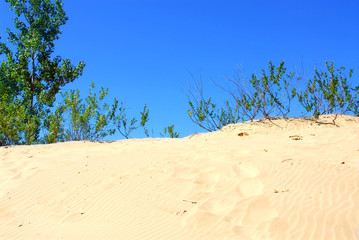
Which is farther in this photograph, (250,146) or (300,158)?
(250,146)

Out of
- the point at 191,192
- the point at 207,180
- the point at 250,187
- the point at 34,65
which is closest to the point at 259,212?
the point at 250,187

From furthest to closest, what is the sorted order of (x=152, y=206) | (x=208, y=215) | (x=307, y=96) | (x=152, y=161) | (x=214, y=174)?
1. (x=307, y=96)
2. (x=152, y=161)
3. (x=214, y=174)
4. (x=152, y=206)
5. (x=208, y=215)

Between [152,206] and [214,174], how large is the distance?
3.89 ft

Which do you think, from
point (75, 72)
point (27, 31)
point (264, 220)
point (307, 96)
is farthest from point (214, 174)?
point (27, 31)

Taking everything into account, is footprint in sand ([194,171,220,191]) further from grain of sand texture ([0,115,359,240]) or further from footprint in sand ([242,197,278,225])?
footprint in sand ([242,197,278,225])

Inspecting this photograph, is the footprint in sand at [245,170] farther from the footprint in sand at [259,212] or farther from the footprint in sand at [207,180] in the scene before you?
the footprint in sand at [259,212]

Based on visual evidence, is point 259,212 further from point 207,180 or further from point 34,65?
point 34,65

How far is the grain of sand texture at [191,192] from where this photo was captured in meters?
3.78

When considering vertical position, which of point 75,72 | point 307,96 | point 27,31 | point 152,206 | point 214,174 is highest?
point 27,31

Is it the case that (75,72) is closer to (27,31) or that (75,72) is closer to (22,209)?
(27,31)

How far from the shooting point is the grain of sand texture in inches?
149

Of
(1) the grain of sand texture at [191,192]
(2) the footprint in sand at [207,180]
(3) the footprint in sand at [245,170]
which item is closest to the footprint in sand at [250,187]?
(1) the grain of sand texture at [191,192]

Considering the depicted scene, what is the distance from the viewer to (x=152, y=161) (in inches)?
249

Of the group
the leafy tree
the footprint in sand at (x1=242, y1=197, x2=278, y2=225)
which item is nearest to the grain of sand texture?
the footprint in sand at (x1=242, y1=197, x2=278, y2=225)
